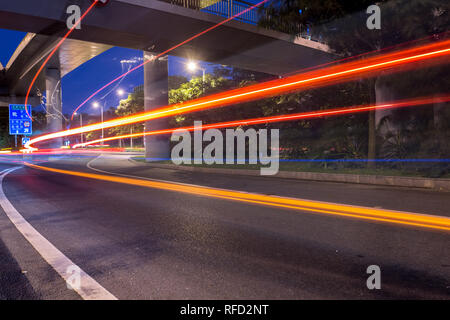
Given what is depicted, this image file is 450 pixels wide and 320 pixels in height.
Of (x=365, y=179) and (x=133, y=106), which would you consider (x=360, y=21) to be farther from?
(x=133, y=106)

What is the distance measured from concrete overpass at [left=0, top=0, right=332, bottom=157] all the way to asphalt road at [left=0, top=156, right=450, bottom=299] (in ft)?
39.0

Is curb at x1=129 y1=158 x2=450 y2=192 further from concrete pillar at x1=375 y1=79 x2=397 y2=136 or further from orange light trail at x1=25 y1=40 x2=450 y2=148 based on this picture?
concrete pillar at x1=375 y1=79 x2=397 y2=136

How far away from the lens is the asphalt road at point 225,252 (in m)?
3.41

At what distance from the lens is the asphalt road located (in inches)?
134

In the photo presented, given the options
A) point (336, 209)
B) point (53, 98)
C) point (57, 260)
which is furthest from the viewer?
point (53, 98)

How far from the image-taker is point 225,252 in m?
4.56

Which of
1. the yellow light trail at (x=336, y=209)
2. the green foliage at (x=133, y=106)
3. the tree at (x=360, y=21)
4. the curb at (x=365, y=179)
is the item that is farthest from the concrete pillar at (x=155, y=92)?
the green foliage at (x=133, y=106)

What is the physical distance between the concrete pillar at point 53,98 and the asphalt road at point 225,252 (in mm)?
33465

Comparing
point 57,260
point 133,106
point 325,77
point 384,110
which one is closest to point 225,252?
point 57,260

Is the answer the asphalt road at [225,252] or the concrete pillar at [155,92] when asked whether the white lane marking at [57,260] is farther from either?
the concrete pillar at [155,92]

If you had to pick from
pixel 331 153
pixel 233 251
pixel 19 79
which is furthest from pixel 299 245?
pixel 19 79

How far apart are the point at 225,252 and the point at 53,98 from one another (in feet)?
126

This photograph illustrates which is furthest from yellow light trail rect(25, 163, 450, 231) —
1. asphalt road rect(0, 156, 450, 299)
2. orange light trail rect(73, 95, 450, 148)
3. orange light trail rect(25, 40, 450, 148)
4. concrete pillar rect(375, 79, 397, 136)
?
concrete pillar rect(375, 79, 397, 136)

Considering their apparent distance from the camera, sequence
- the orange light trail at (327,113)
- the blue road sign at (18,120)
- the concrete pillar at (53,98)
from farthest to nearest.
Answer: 1. the blue road sign at (18,120)
2. the concrete pillar at (53,98)
3. the orange light trail at (327,113)
